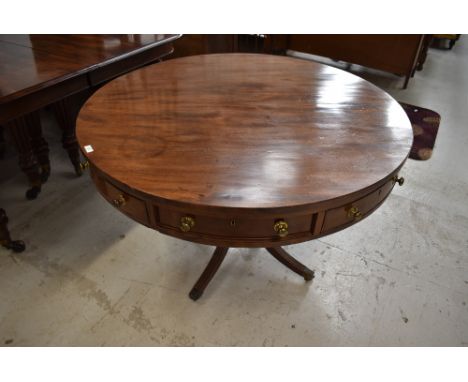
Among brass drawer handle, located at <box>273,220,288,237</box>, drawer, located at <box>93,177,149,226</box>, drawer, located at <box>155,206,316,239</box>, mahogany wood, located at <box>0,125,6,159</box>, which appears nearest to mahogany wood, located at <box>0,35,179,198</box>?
mahogany wood, located at <box>0,125,6,159</box>

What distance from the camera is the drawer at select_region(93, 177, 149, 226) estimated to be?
1.04 m

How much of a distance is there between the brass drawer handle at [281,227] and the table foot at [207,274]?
753 millimetres

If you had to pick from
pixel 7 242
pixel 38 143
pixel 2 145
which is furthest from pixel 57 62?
pixel 2 145

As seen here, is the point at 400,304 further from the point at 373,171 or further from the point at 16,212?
the point at 16,212

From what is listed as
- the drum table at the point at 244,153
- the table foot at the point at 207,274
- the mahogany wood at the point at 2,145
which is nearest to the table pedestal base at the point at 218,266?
the table foot at the point at 207,274

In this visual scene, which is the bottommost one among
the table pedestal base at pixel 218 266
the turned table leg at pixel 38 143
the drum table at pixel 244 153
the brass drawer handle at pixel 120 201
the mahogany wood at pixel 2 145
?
the table pedestal base at pixel 218 266

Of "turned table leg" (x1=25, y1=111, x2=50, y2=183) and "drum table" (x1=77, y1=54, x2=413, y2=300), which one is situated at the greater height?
"drum table" (x1=77, y1=54, x2=413, y2=300)

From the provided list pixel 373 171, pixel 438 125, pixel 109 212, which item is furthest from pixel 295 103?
pixel 438 125

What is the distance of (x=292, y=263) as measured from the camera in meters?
1.74

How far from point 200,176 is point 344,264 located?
1.16 metres

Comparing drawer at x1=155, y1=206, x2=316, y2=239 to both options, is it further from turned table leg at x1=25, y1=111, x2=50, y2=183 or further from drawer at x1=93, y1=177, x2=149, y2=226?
turned table leg at x1=25, y1=111, x2=50, y2=183

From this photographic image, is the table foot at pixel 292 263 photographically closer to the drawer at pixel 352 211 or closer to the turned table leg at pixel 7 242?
the drawer at pixel 352 211

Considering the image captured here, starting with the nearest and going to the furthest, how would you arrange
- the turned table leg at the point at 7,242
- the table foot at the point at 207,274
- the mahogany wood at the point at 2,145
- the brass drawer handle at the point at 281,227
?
the brass drawer handle at the point at 281,227, the table foot at the point at 207,274, the turned table leg at the point at 7,242, the mahogany wood at the point at 2,145

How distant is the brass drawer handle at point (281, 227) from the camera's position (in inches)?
37.8
